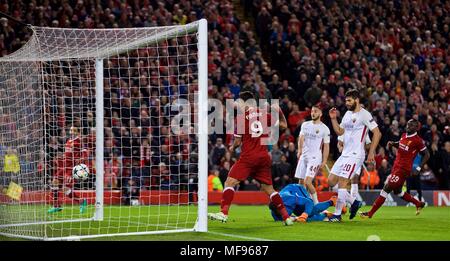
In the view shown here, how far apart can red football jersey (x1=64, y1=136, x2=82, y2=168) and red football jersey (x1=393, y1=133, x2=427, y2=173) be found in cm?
666

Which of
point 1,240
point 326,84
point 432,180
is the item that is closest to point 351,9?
point 326,84

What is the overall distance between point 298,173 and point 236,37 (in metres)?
10.2

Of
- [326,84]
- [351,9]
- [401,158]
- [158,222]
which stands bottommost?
[158,222]

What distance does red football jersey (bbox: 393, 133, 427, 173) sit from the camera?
1692 cm

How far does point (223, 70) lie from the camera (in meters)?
25.5

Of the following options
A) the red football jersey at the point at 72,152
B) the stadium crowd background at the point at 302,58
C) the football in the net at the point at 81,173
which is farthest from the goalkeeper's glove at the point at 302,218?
the stadium crowd background at the point at 302,58

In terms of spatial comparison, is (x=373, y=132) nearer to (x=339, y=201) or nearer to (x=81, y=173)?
(x=339, y=201)

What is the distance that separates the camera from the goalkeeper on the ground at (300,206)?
48.5 feet

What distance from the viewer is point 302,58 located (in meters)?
27.2

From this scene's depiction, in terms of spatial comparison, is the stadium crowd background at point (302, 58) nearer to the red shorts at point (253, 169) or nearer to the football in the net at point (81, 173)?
the football in the net at point (81, 173)

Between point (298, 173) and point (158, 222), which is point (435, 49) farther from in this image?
point (158, 222)

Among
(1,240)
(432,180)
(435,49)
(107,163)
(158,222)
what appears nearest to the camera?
(1,240)

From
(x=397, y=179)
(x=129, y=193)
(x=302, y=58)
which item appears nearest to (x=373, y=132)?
(x=397, y=179)

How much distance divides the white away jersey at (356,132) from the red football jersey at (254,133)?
223 centimetres
